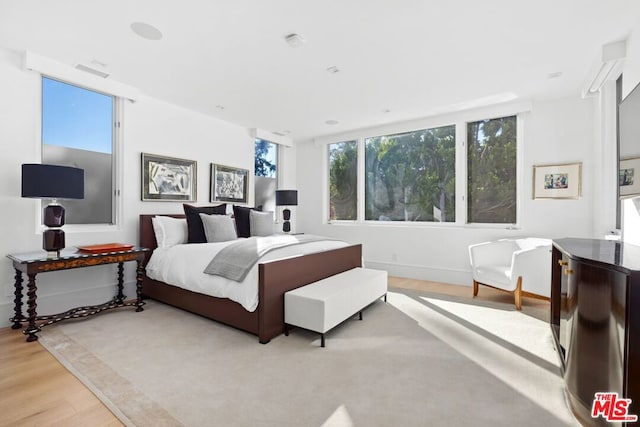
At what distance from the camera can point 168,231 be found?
12.2 feet

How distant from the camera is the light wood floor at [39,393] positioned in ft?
5.26

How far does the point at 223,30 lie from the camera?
2527 millimetres

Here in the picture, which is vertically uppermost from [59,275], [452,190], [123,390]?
[452,190]

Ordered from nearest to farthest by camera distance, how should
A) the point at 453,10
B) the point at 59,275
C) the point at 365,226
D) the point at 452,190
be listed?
the point at 453,10
the point at 59,275
the point at 452,190
the point at 365,226

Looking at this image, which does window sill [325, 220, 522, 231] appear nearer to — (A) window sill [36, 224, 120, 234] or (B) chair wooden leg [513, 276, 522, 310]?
(B) chair wooden leg [513, 276, 522, 310]

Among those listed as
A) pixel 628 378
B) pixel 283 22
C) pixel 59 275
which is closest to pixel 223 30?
pixel 283 22

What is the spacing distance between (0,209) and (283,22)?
308 centimetres

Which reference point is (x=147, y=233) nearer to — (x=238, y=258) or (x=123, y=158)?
(x=123, y=158)

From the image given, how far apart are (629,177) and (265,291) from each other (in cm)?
276

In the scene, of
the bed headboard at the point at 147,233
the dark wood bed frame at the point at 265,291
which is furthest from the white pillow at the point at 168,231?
the dark wood bed frame at the point at 265,291

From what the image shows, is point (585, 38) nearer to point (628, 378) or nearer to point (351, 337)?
point (628, 378)

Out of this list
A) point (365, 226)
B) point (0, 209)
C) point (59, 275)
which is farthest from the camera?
point (365, 226)

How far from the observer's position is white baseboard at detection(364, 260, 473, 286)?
4539 mm

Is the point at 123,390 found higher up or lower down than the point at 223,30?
lower down
